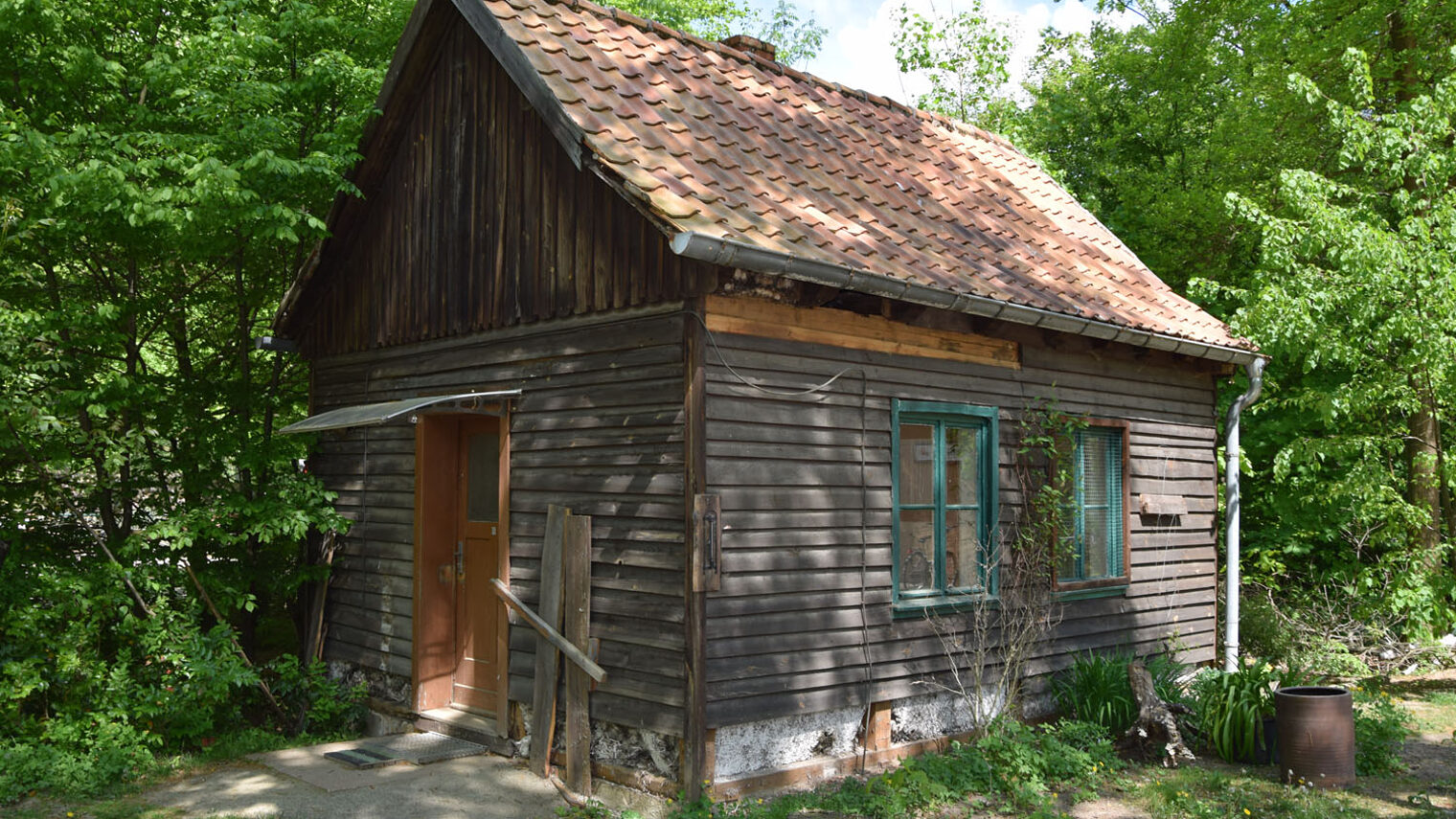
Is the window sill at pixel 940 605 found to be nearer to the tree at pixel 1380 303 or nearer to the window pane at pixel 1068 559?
the window pane at pixel 1068 559

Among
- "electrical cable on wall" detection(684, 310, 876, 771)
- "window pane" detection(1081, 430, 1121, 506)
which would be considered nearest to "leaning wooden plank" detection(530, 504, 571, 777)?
"electrical cable on wall" detection(684, 310, 876, 771)

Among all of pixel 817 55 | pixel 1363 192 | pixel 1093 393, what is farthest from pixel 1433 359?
pixel 817 55

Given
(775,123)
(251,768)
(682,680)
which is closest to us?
(682,680)

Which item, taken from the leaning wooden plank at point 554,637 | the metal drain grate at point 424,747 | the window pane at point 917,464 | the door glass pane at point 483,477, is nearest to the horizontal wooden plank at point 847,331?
the window pane at point 917,464

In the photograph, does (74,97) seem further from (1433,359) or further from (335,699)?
(1433,359)

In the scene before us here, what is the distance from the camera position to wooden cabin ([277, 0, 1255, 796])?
263 inches

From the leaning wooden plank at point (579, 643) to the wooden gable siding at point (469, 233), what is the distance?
1.52m

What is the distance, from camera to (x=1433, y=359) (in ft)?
32.2

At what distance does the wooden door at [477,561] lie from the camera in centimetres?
854

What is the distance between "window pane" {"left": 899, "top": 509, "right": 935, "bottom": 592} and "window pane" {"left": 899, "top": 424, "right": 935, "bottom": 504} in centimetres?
11

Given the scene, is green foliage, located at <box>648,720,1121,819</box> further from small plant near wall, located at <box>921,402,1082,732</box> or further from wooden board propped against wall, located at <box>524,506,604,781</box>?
wooden board propped against wall, located at <box>524,506,604,781</box>

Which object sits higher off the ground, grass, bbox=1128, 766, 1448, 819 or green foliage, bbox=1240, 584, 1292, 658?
green foliage, bbox=1240, 584, 1292, 658

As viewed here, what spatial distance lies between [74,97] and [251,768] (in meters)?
5.45

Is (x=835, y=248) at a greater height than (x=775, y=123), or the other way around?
(x=775, y=123)
